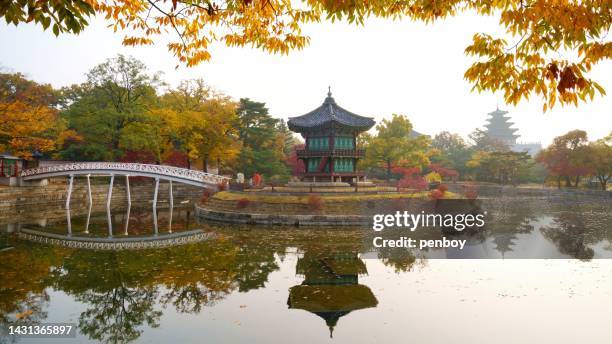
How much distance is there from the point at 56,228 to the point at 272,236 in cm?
1397

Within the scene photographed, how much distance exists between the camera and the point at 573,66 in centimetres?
408

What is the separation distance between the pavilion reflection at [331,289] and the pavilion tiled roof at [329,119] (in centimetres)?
2099

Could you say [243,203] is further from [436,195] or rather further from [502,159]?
[502,159]

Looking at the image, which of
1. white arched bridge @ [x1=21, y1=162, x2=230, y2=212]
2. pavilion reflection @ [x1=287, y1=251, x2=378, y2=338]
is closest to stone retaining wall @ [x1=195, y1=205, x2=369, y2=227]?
white arched bridge @ [x1=21, y1=162, x2=230, y2=212]

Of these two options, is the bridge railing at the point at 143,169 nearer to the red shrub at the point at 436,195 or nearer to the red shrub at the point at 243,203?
the red shrub at the point at 243,203

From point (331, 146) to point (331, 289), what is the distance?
80.5 ft

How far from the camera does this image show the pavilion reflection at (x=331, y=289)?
9766 millimetres

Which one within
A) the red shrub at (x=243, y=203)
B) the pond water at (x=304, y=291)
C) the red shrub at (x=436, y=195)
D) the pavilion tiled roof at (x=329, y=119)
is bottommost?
the pond water at (x=304, y=291)

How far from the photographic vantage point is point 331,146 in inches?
1383

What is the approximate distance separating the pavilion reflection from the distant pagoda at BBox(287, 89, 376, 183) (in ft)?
64.0

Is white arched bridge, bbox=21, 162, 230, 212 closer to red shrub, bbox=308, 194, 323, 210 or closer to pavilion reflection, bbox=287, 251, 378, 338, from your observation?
red shrub, bbox=308, 194, 323, 210

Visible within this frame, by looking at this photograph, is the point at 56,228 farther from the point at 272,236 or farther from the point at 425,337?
the point at 425,337

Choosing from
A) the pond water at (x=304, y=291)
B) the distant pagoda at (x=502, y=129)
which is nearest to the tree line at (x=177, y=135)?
the pond water at (x=304, y=291)

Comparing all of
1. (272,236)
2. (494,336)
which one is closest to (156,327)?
(494,336)
